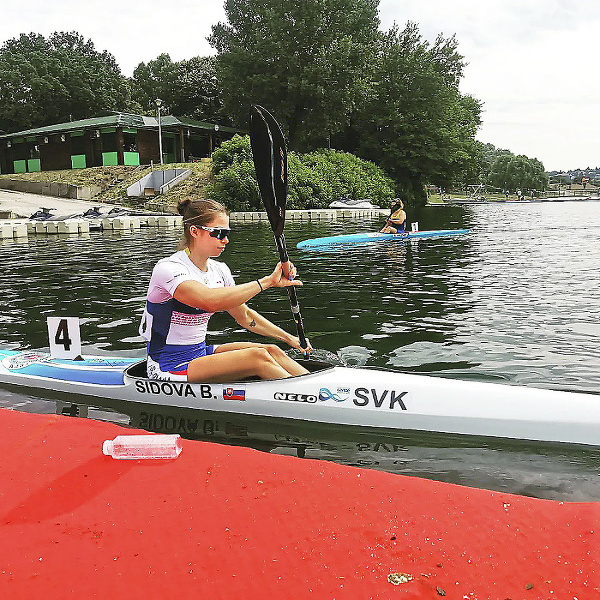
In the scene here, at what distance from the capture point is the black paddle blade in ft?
19.4

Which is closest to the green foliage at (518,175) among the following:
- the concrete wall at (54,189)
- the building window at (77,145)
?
the building window at (77,145)

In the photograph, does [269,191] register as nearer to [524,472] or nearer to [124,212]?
[524,472]

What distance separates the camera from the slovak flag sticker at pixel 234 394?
5160mm

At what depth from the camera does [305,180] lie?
35969 mm

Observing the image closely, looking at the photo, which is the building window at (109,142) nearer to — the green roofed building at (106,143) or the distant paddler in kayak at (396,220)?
the green roofed building at (106,143)

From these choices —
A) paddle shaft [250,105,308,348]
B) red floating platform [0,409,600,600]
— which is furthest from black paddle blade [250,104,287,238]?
red floating platform [0,409,600,600]

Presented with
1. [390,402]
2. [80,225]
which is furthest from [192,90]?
[390,402]

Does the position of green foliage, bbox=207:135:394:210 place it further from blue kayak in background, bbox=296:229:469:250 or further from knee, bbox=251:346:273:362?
knee, bbox=251:346:273:362

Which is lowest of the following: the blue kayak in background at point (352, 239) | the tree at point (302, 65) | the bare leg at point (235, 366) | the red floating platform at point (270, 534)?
the red floating platform at point (270, 534)

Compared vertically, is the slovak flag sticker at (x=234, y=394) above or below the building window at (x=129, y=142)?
below

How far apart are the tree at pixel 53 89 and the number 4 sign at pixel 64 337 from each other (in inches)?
2111

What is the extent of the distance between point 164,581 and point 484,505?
5.78ft

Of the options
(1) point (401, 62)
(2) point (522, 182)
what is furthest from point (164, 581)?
(2) point (522, 182)

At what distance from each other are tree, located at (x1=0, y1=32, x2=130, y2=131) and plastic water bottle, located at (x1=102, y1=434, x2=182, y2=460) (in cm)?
5603
